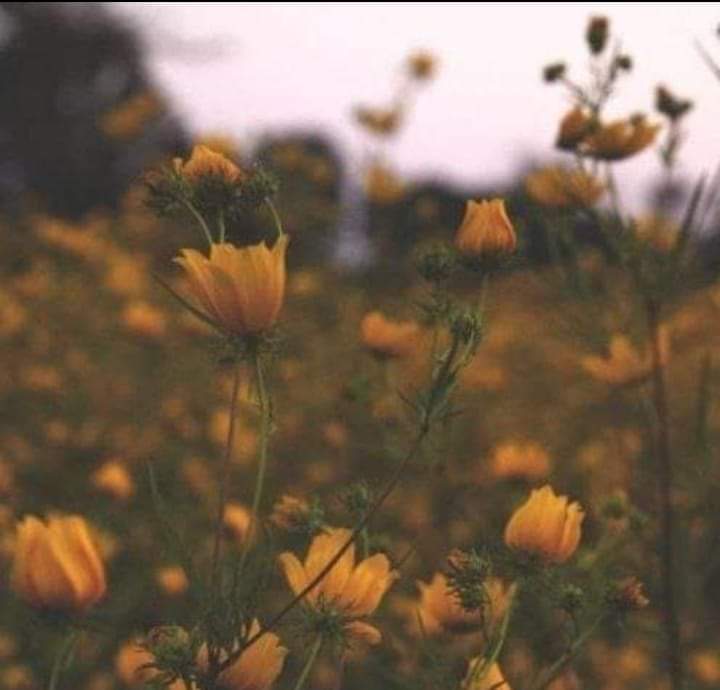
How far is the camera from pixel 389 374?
167cm

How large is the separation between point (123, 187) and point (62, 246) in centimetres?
651

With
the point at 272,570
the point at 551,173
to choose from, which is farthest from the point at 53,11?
the point at 272,570

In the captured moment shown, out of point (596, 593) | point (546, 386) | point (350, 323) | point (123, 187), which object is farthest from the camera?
point (123, 187)

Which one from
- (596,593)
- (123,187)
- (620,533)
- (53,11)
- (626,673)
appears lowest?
(123,187)

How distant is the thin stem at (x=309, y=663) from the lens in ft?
2.91

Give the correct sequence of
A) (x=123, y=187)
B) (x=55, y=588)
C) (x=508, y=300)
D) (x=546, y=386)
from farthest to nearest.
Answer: (x=123, y=187) < (x=508, y=300) < (x=546, y=386) < (x=55, y=588)

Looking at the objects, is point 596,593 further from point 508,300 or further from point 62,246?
point 508,300

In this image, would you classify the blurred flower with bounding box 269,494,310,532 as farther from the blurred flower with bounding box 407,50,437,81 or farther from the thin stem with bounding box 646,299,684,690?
the blurred flower with bounding box 407,50,437,81

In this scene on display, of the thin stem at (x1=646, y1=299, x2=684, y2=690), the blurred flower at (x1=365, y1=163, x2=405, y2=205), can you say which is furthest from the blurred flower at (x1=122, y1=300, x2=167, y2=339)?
the thin stem at (x1=646, y1=299, x2=684, y2=690)

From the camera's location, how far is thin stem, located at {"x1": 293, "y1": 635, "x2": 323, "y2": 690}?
888mm

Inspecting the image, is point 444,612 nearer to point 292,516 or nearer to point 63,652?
point 292,516

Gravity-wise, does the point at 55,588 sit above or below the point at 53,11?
above

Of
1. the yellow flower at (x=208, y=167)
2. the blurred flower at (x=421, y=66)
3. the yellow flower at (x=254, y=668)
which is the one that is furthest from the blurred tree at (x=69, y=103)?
the yellow flower at (x=254, y=668)

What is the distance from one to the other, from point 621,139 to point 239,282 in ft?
2.92
